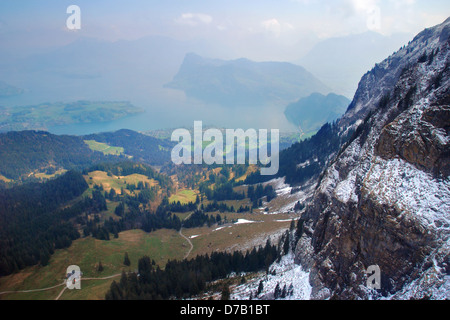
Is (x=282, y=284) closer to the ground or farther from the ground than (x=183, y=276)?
farther from the ground

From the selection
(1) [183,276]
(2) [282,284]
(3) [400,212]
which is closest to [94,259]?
(1) [183,276]

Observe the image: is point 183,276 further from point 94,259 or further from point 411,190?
point 411,190

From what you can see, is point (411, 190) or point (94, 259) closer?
point (411, 190)

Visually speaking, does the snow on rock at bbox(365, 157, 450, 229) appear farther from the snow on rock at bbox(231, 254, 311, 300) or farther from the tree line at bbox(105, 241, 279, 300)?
the tree line at bbox(105, 241, 279, 300)

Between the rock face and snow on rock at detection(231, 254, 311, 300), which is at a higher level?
the rock face

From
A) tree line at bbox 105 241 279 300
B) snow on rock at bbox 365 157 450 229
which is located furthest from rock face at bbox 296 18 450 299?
tree line at bbox 105 241 279 300

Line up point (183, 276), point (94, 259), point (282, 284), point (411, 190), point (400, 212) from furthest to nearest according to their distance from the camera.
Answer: point (94, 259), point (183, 276), point (282, 284), point (411, 190), point (400, 212)
